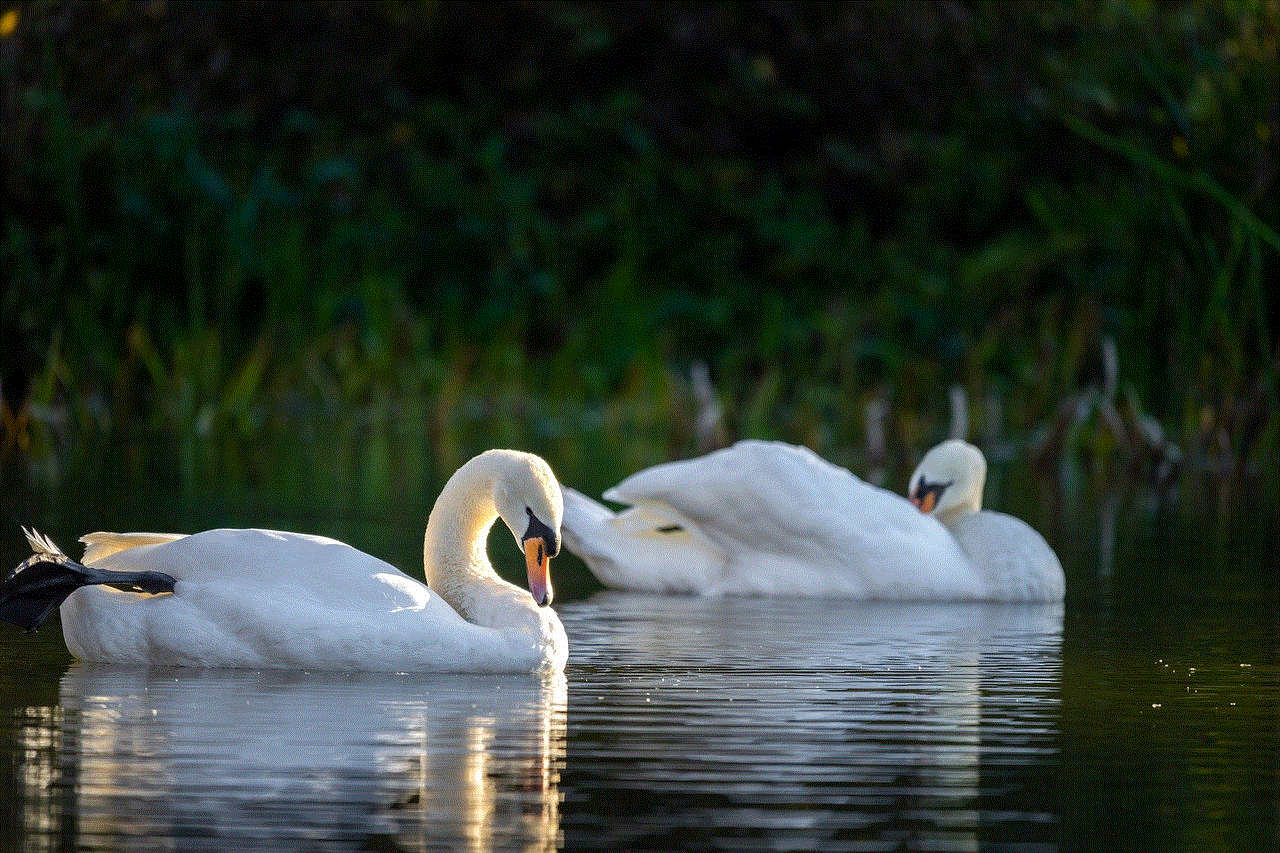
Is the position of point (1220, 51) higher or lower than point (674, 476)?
higher

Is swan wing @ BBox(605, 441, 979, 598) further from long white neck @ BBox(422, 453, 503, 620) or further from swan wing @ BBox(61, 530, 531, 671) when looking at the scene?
swan wing @ BBox(61, 530, 531, 671)

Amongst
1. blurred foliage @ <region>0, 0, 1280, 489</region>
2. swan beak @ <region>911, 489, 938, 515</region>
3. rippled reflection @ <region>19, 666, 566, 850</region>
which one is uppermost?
blurred foliage @ <region>0, 0, 1280, 489</region>

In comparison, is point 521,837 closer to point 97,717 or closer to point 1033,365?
point 97,717

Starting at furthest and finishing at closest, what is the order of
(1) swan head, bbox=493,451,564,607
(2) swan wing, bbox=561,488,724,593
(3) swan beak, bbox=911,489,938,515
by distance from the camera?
(3) swan beak, bbox=911,489,938,515 < (2) swan wing, bbox=561,488,724,593 < (1) swan head, bbox=493,451,564,607

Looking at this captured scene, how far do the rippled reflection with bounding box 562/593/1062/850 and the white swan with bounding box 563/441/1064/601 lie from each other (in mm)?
563

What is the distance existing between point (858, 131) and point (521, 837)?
19.9m

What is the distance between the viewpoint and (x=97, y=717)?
18.3 ft

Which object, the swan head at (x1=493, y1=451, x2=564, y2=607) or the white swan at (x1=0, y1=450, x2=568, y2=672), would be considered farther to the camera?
the swan head at (x1=493, y1=451, x2=564, y2=607)

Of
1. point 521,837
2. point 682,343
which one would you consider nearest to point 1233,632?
point 521,837

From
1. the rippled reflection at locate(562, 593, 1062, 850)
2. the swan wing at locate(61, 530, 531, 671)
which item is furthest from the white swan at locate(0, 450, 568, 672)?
the rippled reflection at locate(562, 593, 1062, 850)

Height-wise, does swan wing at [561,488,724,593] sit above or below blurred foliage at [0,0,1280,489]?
below

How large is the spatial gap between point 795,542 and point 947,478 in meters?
0.82

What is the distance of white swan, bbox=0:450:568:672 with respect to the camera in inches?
247

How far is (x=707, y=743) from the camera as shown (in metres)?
5.32
